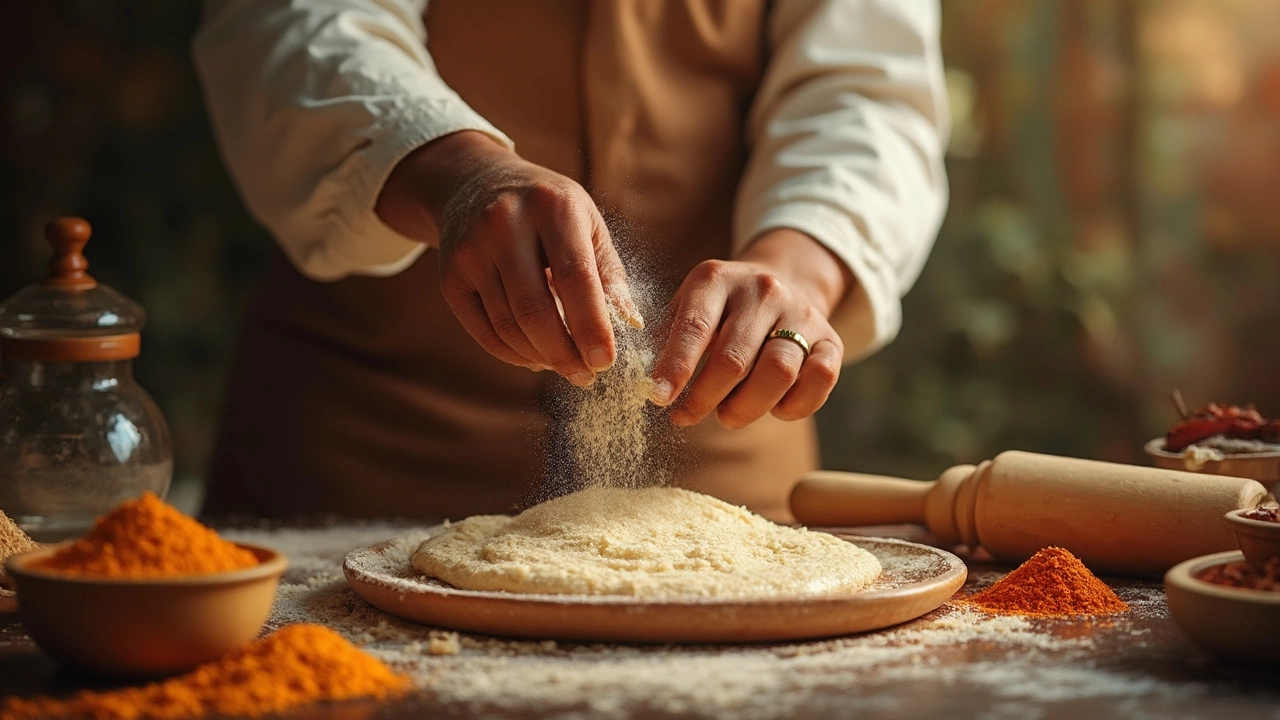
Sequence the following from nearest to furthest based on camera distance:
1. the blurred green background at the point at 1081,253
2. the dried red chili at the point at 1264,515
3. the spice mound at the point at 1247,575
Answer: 1. the spice mound at the point at 1247,575
2. the dried red chili at the point at 1264,515
3. the blurred green background at the point at 1081,253

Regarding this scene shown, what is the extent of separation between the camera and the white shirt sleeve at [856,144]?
5.63ft

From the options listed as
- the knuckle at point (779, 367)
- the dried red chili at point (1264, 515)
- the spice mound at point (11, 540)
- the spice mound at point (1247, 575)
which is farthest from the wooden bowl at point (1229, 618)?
the spice mound at point (11, 540)

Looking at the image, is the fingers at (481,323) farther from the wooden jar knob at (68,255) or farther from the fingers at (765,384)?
the wooden jar knob at (68,255)

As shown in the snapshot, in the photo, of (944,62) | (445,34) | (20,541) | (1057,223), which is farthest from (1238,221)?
(20,541)

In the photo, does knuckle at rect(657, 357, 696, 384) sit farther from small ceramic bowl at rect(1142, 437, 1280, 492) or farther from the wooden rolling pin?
small ceramic bowl at rect(1142, 437, 1280, 492)

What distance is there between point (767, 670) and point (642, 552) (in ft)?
0.70

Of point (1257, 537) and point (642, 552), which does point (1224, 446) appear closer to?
point (1257, 537)

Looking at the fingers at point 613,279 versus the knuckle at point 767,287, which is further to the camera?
the knuckle at point 767,287

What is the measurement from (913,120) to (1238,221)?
2.07 meters

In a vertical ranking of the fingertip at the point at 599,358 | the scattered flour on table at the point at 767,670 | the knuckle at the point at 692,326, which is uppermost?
the knuckle at the point at 692,326

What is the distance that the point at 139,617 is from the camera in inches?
31.9

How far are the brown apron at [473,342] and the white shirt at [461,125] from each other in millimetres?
69

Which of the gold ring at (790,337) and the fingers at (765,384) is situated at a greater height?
the gold ring at (790,337)

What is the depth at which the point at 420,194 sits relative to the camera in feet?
4.80
